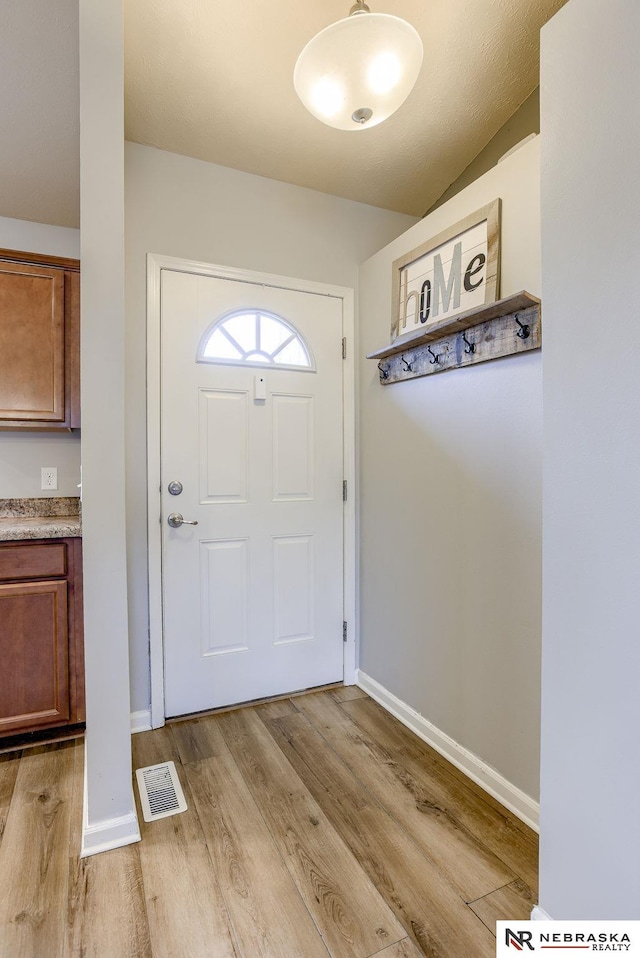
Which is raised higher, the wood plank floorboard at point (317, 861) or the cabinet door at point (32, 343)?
the cabinet door at point (32, 343)

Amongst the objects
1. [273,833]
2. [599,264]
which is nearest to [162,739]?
[273,833]

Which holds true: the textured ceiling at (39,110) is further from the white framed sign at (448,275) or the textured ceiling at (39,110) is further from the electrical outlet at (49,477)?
the white framed sign at (448,275)

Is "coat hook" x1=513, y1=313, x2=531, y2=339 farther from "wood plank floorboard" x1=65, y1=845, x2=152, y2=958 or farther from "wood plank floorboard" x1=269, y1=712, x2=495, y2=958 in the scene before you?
"wood plank floorboard" x1=65, y1=845, x2=152, y2=958

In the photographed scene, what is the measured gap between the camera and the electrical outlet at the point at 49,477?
255 cm

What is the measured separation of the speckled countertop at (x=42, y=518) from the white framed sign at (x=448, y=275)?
1703 mm

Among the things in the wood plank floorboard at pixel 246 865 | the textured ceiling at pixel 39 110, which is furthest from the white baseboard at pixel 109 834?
the textured ceiling at pixel 39 110

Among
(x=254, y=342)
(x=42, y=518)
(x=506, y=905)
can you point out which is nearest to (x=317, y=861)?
(x=506, y=905)

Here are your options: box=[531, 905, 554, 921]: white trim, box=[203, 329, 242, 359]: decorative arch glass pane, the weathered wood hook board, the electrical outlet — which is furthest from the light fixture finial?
box=[531, 905, 554, 921]: white trim

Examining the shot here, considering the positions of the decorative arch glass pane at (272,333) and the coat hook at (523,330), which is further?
the decorative arch glass pane at (272,333)

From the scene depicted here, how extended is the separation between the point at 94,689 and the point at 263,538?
109 cm

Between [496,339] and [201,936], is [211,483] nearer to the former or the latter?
[496,339]

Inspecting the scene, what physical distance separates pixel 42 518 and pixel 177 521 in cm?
78

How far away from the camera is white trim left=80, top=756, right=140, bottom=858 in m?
1.50

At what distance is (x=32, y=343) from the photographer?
2312mm
